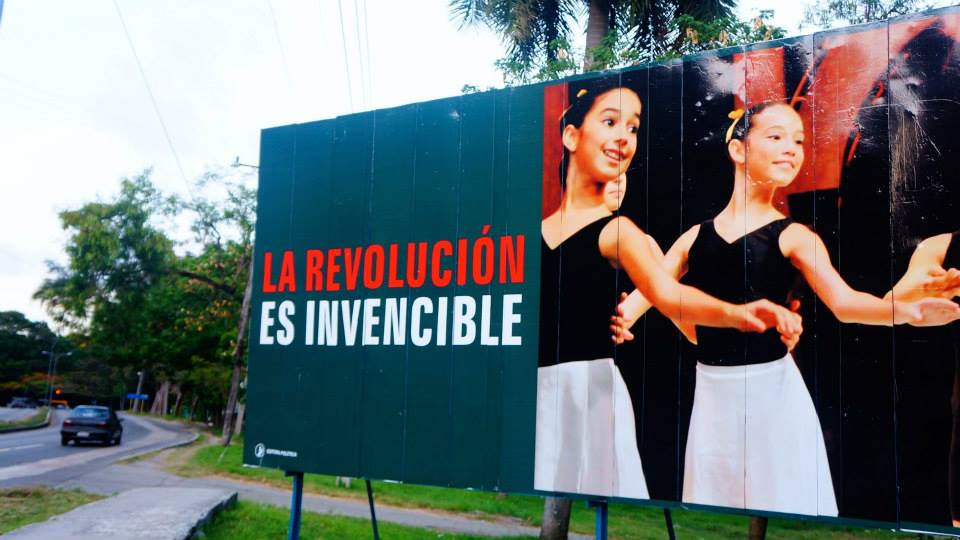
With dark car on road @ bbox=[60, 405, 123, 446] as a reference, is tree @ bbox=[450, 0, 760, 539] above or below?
above

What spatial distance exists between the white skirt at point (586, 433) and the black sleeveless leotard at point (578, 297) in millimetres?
126

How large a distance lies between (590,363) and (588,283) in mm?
624

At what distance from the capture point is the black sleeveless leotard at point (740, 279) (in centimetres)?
571

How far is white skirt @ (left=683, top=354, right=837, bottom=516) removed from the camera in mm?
5438

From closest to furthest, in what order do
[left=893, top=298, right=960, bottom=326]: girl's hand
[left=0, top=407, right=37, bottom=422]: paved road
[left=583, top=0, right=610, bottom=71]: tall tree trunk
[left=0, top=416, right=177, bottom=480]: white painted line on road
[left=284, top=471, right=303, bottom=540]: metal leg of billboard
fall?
[left=893, top=298, right=960, bottom=326]: girl's hand < [left=284, top=471, right=303, bottom=540]: metal leg of billboard < [left=583, top=0, right=610, bottom=71]: tall tree trunk < [left=0, top=416, right=177, bottom=480]: white painted line on road < [left=0, top=407, right=37, bottom=422]: paved road

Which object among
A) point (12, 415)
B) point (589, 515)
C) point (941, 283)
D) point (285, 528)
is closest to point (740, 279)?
point (941, 283)

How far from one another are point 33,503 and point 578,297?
1003 cm

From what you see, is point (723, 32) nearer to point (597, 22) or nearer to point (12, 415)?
point (597, 22)

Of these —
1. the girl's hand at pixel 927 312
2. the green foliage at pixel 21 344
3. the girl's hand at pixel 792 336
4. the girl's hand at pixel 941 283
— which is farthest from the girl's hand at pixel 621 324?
the green foliage at pixel 21 344

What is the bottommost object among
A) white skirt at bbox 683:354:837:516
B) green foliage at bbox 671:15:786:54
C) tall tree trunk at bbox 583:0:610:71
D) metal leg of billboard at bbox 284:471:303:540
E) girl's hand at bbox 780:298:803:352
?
metal leg of billboard at bbox 284:471:303:540

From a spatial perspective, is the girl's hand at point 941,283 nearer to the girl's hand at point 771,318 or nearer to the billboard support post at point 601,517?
the girl's hand at point 771,318

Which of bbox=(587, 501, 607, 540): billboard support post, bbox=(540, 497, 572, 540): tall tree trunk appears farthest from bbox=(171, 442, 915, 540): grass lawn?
bbox=(587, 501, 607, 540): billboard support post

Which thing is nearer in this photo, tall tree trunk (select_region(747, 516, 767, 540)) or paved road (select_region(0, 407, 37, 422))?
tall tree trunk (select_region(747, 516, 767, 540))

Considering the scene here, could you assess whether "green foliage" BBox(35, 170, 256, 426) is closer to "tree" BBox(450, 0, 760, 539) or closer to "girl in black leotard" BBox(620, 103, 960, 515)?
"tree" BBox(450, 0, 760, 539)
